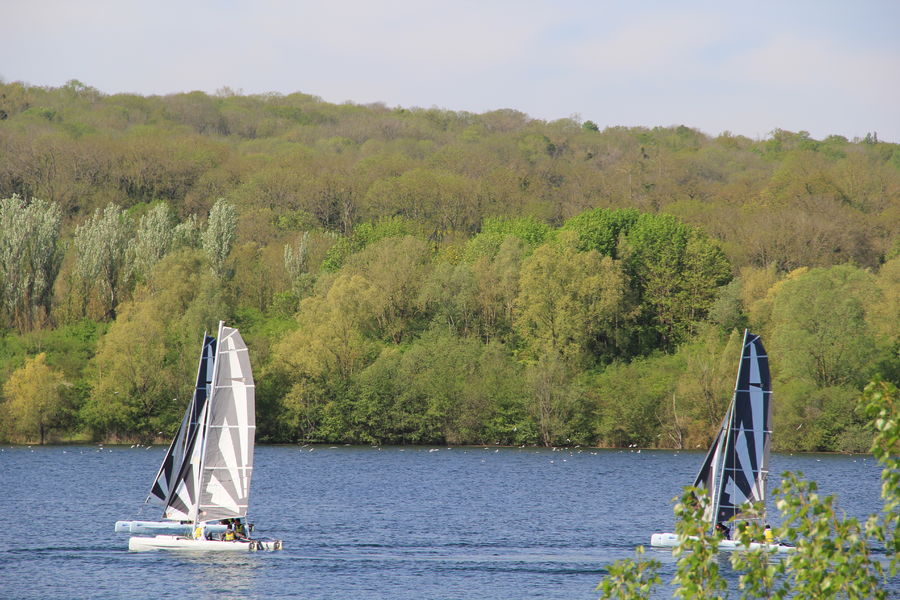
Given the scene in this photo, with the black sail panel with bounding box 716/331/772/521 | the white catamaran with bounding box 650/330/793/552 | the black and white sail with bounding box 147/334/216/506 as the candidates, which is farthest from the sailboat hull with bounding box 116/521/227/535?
the black sail panel with bounding box 716/331/772/521

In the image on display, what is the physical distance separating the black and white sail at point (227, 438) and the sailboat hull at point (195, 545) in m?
0.83

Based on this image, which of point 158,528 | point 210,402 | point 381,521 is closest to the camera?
point 210,402

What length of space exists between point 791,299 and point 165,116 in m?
125

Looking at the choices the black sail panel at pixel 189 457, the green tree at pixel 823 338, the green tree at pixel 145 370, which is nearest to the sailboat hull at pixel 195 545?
the black sail panel at pixel 189 457

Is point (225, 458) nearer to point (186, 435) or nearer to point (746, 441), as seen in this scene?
point (186, 435)

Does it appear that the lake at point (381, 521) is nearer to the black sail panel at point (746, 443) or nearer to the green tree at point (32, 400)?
the black sail panel at point (746, 443)

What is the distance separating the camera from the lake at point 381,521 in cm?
3450

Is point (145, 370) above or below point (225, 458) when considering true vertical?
above

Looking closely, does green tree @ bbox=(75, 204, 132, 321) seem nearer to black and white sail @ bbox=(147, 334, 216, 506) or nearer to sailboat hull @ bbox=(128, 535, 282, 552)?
black and white sail @ bbox=(147, 334, 216, 506)

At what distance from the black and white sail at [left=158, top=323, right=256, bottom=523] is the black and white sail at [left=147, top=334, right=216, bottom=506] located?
2.17 metres

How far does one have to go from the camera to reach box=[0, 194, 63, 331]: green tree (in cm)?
9206

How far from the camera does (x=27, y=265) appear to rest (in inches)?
3639

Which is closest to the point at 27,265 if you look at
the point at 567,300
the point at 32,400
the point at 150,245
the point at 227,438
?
the point at 150,245

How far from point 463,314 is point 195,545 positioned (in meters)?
58.8
